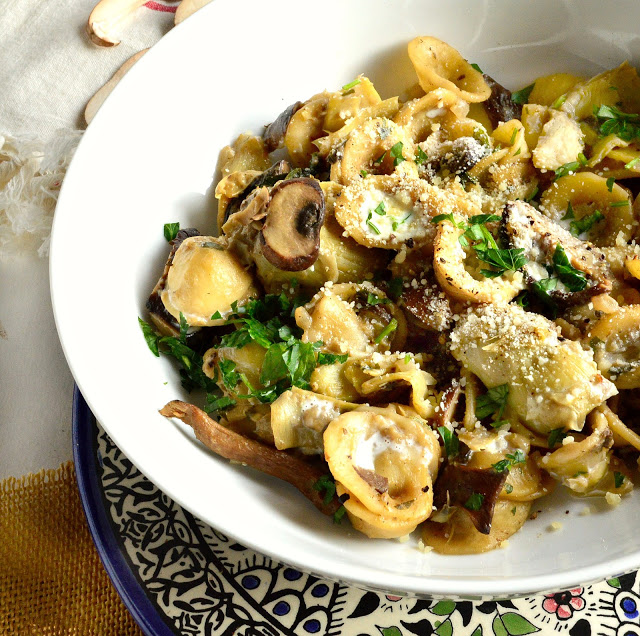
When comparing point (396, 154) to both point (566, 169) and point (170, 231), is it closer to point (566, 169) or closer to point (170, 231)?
point (566, 169)

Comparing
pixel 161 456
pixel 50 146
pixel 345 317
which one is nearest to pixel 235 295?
pixel 345 317

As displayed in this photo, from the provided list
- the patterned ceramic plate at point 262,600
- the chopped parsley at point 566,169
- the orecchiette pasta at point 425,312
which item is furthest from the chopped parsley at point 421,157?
the patterned ceramic plate at point 262,600

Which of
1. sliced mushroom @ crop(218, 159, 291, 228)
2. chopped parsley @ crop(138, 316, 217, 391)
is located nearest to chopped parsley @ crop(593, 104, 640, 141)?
sliced mushroom @ crop(218, 159, 291, 228)

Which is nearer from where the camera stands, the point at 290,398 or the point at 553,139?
the point at 290,398

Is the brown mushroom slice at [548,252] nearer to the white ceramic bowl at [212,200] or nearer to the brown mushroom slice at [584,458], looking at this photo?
the brown mushroom slice at [584,458]

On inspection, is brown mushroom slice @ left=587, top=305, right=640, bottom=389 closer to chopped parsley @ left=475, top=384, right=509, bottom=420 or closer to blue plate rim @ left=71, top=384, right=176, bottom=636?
chopped parsley @ left=475, top=384, right=509, bottom=420

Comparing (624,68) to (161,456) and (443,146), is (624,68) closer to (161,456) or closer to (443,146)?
(443,146)

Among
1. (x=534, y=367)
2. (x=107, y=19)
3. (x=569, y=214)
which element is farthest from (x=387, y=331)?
(x=107, y=19)
